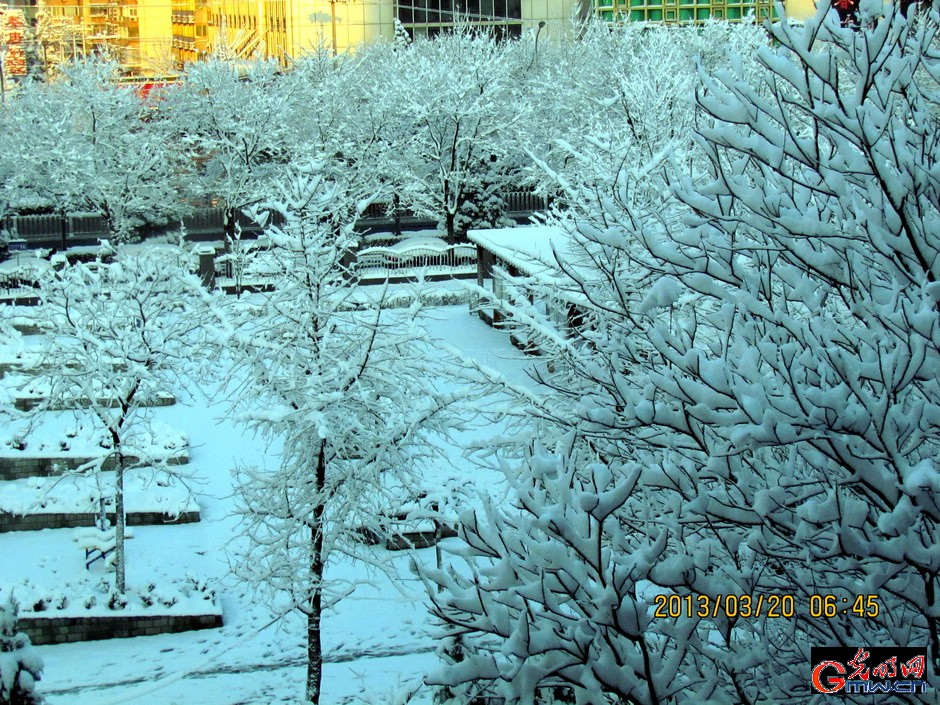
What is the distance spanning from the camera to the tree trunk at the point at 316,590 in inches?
533

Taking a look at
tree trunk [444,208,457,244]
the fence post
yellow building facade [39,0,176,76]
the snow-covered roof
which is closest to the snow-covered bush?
the snow-covered roof

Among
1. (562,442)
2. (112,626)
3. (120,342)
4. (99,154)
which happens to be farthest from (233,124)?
(562,442)

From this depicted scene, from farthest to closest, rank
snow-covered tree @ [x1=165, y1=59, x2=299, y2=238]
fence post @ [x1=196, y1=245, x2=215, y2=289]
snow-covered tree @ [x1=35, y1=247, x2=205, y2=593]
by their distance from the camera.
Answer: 1. snow-covered tree @ [x1=165, y1=59, x2=299, y2=238]
2. fence post @ [x1=196, y1=245, x2=215, y2=289]
3. snow-covered tree @ [x1=35, y1=247, x2=205, y2=593]

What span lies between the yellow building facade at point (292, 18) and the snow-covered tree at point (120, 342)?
46.4 m

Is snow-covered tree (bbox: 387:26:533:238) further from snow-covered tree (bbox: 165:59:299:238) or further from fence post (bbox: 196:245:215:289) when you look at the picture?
fence post (bbox: 196:245:215:289)

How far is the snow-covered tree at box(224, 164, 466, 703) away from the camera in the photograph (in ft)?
45.3

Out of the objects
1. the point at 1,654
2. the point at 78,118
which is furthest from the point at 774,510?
the point at 78,118

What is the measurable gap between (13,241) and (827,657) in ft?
129

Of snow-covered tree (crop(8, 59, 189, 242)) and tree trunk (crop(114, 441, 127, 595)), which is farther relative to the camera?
snow-covered tree (crop(8, 59, 189, 242))

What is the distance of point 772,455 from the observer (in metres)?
7.25

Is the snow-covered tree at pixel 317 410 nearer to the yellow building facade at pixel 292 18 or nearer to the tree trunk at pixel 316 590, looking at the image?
the tree trunk at pixel 316 590

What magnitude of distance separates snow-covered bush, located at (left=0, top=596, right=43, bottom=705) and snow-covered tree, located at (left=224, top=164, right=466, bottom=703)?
3.53 metres
